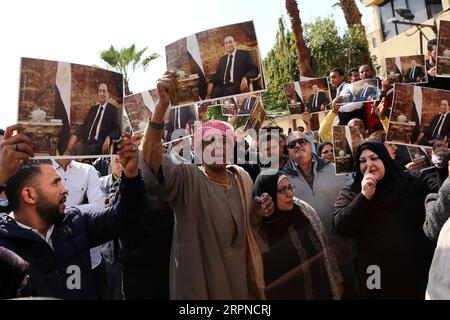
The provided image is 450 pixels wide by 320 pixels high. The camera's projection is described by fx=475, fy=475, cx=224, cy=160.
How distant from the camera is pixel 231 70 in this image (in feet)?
9.25

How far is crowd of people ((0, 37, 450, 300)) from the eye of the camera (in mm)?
2439

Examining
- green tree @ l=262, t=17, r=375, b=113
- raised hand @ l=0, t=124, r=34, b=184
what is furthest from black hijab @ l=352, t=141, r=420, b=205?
green tree @ l=262, t=17, r=375, b=113

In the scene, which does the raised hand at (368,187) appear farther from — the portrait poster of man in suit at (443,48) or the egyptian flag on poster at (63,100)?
the egyptian flag on poster at (63,100)

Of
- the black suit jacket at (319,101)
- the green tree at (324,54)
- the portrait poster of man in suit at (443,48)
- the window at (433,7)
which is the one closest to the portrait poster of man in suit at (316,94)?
the black suit jacket at (319,101)

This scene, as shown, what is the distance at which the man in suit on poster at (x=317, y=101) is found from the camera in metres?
5.32

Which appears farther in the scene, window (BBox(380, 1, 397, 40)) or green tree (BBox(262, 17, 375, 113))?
window (BBox(380, 1, 397, 40))

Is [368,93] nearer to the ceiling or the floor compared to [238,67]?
nearer to the ceiling

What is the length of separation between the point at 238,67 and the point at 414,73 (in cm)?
339

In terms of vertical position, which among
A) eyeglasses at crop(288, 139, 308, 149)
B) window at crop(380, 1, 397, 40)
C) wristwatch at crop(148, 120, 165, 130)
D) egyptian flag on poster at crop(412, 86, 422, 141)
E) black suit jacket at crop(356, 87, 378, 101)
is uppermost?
window at crop(380, 1, 397, 40)

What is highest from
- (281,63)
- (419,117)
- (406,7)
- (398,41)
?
(406,7)

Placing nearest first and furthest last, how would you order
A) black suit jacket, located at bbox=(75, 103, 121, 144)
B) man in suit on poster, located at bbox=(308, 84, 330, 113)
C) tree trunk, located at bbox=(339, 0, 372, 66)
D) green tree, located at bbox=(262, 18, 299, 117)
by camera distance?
black suit jacket, located at bbox=(75, 103, 121, 144) → man in suit on poster, located at bbox=(308, 84, 330, 113) → green tree, located at bbox=(262, 18, 299, 117) → tree trunk, located at bbox=(339, 0, 372, 66)

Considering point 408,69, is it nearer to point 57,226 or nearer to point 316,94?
point 316,94

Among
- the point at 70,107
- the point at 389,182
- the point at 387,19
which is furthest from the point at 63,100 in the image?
the point at 387,19

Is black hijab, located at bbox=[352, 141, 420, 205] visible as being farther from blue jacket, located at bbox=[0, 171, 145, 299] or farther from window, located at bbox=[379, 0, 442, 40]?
window, located at bbox=[379, 0, 442, 40]
